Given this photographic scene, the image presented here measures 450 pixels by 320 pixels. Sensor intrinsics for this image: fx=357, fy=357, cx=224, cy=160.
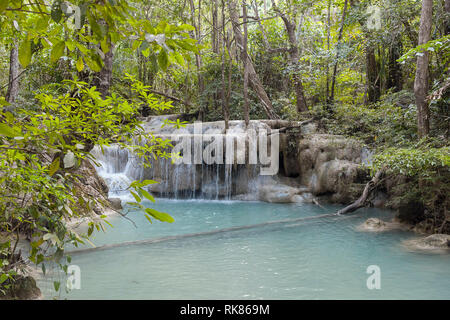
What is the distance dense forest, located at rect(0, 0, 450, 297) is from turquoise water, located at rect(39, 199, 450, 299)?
2.41ft

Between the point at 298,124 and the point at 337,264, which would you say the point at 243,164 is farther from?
the point at 337,264

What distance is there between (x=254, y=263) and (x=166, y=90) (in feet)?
56.4

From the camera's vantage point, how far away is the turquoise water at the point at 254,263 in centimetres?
417

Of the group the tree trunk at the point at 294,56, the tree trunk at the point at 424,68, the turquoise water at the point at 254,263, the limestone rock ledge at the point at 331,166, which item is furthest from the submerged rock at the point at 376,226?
the tree trunk at the point at 294,56

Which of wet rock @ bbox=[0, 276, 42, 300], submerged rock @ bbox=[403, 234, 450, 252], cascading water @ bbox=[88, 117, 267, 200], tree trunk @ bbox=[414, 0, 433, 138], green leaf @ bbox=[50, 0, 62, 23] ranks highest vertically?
tree trunk @ bbox=[414, 0, 433, 138]

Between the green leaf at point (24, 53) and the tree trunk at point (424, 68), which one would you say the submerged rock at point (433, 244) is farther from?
the green leaf at point (24, 53)

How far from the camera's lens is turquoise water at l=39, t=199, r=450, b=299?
4.17m

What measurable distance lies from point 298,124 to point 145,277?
862 centimetres

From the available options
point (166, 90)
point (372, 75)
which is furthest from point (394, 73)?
point (166, 90)

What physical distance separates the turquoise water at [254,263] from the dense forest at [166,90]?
734mm

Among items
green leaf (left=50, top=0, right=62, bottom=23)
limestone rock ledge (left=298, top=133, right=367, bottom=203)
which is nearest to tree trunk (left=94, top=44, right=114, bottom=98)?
green leaf (left=50, top=0, right=62, bottom=23)

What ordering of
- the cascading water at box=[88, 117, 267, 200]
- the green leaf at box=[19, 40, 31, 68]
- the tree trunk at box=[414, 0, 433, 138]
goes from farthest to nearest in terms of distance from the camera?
the cascading water at box=[88, 117, 267, 200], the tree trunk at box=[414, 0, 433, 138], the green leaf at box=[19, 40, 31, 68]

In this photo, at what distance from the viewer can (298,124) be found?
1200 centimetres

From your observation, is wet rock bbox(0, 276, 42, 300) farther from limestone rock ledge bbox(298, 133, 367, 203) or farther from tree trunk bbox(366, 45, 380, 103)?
tree trunk bbox(366, 45, 380, 103)
